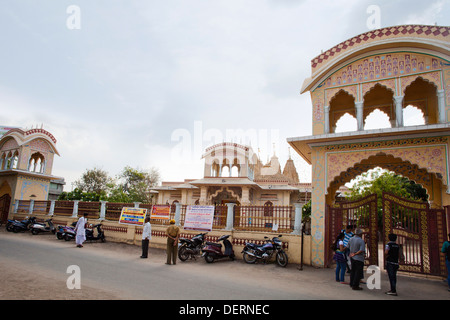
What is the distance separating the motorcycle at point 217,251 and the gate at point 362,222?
3187 millimetres

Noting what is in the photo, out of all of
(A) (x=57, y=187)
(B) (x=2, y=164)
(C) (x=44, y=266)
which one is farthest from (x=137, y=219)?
(A) (x=57, y=187)

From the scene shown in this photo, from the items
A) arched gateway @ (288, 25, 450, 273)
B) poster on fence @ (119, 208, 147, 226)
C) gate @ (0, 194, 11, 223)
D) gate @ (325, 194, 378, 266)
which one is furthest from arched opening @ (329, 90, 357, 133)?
gate @ (0, 194, 11, 223)

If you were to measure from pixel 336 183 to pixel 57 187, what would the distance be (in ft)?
187

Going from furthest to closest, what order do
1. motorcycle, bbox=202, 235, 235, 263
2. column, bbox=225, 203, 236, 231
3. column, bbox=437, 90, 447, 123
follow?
column, bbox=225, 203, 236, 231
motorcycle, bbox=202, 235, 235, 263
column, bbox=437, 90, 447, 123

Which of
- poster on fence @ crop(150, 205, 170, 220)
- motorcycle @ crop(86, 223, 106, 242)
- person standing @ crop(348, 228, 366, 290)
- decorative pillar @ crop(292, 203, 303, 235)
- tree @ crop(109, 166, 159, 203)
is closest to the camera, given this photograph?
person standing @ crop(348, 228, 366, 290)

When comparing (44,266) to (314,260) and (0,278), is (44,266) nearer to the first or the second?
(0,278)

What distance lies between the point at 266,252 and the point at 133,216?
6.79 metres

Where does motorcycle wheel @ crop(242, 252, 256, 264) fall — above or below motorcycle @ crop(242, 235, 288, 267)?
below

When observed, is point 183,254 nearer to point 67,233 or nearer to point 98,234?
point 98,234

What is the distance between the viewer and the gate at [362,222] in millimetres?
8828

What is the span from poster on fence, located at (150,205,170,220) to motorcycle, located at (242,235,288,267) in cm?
426

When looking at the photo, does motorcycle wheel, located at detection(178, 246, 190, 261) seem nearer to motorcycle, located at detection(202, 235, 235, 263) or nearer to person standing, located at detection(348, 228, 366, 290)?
motorcycle, located at detection(202, 235, 235, 263)

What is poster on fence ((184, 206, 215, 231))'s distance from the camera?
37.5 ft

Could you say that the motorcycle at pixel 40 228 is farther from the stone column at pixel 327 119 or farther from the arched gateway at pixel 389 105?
the stone column at pixel 327 119
